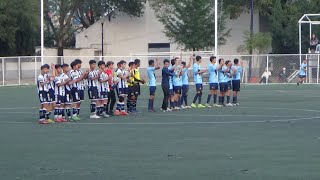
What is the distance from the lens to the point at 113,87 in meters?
26.6

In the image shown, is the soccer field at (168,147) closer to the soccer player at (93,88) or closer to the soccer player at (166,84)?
the soccer player at (93,88)

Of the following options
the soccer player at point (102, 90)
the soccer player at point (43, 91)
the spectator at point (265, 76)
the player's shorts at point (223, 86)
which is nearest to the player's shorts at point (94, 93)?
the soccer player at point (102, 90)

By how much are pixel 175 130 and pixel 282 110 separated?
783 cm

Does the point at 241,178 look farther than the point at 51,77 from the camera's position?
No

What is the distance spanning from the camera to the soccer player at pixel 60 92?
23578 millimetres

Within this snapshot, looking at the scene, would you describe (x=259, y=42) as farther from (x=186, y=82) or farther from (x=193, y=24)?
(x=186, y=82)

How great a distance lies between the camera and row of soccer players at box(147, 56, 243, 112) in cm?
2811

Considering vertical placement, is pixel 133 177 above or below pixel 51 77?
below

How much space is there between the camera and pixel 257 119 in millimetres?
23422

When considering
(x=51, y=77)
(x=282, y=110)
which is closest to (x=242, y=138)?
(x=51, y=77)

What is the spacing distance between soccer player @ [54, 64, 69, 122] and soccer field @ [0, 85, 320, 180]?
80 cm

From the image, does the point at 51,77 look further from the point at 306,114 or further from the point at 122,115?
the point at 306,114

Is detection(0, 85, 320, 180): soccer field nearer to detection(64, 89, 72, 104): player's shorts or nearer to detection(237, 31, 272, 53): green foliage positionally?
detection(64, 89, 72, 104): player's shorts

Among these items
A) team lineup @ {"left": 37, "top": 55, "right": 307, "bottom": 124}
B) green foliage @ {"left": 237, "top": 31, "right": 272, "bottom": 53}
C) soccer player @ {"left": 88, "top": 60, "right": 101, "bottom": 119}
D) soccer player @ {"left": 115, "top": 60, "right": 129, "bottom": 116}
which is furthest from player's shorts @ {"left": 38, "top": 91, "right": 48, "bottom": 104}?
green foliage @ {"left": 237, "top": 31, "right": 272, "bottom": 53}
